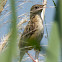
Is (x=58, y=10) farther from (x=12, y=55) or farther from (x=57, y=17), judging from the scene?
(x=12, y=55)

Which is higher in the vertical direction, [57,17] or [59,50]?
[57,17]

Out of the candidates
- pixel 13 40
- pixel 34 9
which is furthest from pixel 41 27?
pixel 13 40

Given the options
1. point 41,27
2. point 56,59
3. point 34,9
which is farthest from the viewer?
point 34,9

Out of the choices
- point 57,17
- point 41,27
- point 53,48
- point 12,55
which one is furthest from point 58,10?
point 41,27

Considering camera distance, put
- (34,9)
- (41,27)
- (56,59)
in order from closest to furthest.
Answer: (56,59)
(41,27)
(34,9)

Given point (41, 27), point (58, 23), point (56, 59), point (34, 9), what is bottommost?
point (41, 27)

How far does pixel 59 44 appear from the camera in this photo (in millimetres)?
621

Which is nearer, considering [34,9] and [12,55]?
[12,55]

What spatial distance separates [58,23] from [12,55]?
0.22 meters

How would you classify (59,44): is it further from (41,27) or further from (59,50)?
(41,27)

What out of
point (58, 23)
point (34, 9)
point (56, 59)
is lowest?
point (34, 9)

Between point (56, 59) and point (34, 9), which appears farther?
point (34, 9)

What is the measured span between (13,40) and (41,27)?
332 centimetres

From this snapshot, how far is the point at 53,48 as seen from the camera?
24.0 inches
